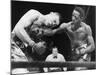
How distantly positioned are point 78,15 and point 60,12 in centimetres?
20

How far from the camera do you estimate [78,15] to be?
211 centimetres

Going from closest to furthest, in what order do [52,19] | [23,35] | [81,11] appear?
[23,35] < [52,19] < [81,11]

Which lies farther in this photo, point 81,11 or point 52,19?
point 81,11

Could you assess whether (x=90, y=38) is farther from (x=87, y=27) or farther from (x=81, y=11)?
(x=81, y=11)

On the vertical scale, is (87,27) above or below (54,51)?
above

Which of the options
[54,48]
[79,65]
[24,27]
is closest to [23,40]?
[24,27]

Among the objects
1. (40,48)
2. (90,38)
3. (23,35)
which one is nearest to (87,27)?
(90,38)

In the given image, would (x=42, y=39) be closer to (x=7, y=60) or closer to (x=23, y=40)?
(x=23, y=40)

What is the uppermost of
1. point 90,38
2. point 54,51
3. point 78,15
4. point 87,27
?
point 78,15

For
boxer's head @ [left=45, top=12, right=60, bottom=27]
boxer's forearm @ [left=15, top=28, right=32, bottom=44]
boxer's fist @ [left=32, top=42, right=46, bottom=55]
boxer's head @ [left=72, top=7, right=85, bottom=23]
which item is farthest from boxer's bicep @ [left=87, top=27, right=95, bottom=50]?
boxer's forearm @ [left=15, top=28, right=32, bottom=44]

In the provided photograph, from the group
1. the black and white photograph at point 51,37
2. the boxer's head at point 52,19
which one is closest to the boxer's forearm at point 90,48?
the black and white photograph at point 51,37

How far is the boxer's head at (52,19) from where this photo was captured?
6.51ft

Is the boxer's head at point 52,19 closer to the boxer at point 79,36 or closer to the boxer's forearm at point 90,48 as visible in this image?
the boxer at point 79,36
